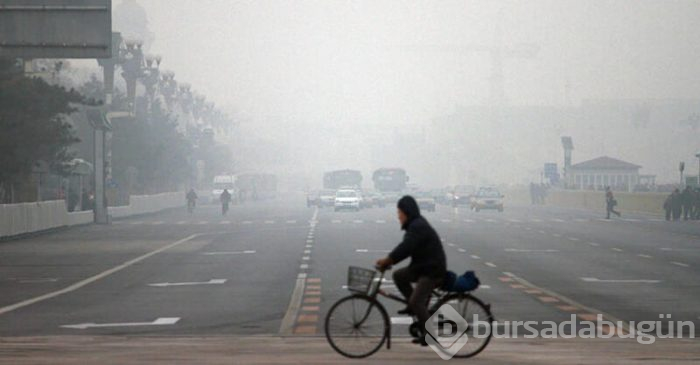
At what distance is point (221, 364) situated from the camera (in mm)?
13773

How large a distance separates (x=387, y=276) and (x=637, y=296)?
697cm

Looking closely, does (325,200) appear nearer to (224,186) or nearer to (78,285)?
(224,186)

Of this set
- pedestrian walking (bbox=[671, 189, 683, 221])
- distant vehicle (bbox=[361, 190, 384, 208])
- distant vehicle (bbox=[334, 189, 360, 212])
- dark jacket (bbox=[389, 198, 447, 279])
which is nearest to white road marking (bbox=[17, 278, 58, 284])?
dark jacket (bbox=[389, 198, 447, 279])

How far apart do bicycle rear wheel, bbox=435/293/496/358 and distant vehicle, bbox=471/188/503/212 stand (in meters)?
83.7

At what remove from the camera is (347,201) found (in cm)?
10006

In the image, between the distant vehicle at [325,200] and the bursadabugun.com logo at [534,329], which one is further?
the distant vehicle at [325,200]

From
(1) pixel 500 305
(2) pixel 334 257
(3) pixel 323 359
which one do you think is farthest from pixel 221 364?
(2) pixel 334 257

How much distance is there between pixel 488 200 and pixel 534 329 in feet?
267

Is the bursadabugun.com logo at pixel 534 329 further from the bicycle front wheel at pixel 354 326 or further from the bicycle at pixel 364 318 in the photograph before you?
the bicycle front wheel at pixel 354 326

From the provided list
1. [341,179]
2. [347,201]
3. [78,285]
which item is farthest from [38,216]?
[341,179]

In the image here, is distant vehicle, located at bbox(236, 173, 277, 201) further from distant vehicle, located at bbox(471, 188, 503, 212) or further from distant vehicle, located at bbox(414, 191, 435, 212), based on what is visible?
distant vehicle, located at bbox(471, 188, 503, 212)

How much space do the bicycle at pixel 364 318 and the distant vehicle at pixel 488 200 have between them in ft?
275

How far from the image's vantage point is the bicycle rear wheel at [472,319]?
46.8 feet

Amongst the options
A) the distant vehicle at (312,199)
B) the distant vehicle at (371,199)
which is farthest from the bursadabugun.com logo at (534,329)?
the distant vehicle at (312,199)
